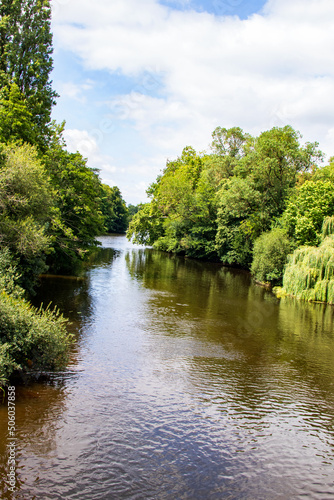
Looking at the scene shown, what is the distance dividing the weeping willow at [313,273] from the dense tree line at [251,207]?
0.27 ft

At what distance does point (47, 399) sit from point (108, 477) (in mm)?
3679

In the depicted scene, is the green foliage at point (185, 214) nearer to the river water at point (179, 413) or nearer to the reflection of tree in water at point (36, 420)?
the river water at point (179, 413)

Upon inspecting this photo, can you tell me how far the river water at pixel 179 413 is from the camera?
807 centimetres

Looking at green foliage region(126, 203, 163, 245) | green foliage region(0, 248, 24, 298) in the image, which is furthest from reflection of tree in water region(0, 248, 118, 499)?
green foliage region(126, 203, 163, 245)

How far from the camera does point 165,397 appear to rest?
1196 cm

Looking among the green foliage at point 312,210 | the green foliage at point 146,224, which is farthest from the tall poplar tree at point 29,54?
the green foliage at point 146,224

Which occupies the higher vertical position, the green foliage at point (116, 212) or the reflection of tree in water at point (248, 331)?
the green foliage at point (116, 212)

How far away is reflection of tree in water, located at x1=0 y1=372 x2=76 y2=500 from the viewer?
7.82m

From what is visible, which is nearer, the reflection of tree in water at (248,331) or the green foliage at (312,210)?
the reflection of tree in water at (248,331)

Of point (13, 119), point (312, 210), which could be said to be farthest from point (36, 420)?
point (312, 210)

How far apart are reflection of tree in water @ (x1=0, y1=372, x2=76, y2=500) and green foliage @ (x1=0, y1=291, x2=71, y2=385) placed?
2.34 ft

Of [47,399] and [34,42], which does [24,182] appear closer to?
[47,399]

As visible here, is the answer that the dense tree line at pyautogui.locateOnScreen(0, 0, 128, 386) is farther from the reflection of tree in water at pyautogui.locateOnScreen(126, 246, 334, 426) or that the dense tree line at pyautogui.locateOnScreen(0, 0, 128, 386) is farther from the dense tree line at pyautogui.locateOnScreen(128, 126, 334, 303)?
the dense tree line at pyautogui.locateOnScreen(128, 126, 334, 303)

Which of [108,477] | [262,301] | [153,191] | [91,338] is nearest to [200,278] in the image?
[262,301]
